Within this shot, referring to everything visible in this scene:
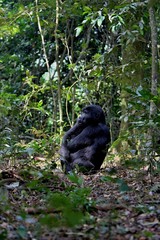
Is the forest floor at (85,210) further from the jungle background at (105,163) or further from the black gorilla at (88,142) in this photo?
the black gorilla at (88,142)

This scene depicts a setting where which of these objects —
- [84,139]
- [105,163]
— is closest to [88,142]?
[84,139]

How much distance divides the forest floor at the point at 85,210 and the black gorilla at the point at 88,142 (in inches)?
46.2

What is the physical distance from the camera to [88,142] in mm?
6105

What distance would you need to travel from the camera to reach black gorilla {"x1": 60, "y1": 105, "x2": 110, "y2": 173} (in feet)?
19.6

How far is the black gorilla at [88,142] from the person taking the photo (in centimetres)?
597

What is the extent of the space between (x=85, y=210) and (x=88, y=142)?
9.88 ft

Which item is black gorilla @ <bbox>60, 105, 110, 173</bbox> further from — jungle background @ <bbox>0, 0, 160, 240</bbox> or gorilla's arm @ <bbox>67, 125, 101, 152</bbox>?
jungle background @ <bbox>0, 0, 160, 240</bbox>

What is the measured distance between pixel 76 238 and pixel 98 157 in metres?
3.56

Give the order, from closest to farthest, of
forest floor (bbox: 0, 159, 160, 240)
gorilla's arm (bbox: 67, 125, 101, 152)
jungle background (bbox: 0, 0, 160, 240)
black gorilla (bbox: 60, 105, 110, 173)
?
forest floor (bbox: 0, 159, 160, 240) → jungle background (bbox: 0, 0, 160, 240) → black gorilla (bbox: 60, 105, 110, 173) → gorilla's arm (bbox: 67, 125, 101, 152)

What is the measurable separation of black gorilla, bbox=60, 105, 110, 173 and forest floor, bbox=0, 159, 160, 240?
1174mm

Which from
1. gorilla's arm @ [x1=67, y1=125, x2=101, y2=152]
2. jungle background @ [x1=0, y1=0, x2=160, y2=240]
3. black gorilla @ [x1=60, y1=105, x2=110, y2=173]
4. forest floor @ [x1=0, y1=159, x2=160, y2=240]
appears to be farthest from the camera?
gorilla's arm @ [x1=67, y1=125, x2=101, y2=152]

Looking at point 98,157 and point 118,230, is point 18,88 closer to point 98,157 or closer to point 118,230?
point 98,157

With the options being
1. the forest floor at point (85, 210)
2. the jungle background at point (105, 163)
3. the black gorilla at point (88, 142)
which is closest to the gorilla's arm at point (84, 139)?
the black gorilla at point (88, 142)

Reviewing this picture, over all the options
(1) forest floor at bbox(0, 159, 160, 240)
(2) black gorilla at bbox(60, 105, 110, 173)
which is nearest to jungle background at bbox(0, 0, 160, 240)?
(1) forest floor at bbox(0, 159, 160, 240)
